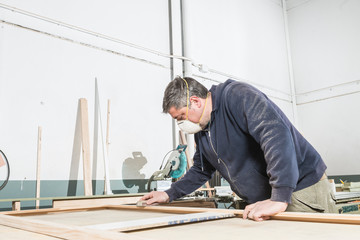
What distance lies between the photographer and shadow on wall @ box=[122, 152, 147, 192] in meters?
Result: 3.23

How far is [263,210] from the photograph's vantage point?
954 mm

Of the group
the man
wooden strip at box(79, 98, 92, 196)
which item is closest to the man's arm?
the man

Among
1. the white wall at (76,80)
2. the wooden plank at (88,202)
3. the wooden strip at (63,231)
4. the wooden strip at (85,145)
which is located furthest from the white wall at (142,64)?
the wooden strip at (63,231)

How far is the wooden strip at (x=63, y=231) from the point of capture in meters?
0.62

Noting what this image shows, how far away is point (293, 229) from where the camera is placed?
0.77 meters

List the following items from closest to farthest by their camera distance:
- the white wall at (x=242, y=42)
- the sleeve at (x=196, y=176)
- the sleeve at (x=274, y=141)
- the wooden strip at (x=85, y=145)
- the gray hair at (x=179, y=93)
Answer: the sleeve at (x=274, y=141), the gray hair at (x=179, y=93), the sleeve at (x=196, y=176), the wooden strip at (x=85, y=145), the white wall at (x=242, y=42)

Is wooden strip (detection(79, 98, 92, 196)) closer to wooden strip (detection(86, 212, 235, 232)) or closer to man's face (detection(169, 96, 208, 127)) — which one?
man's face (detection(169, 96, 208, 127))

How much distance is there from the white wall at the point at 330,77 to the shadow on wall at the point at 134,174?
139 inches

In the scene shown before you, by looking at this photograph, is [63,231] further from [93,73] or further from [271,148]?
[93,73]

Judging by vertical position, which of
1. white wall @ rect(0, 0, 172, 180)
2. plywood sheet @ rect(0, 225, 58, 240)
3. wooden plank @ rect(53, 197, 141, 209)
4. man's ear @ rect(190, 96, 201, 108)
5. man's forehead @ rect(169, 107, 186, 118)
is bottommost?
wooden plank @ rect(53, 197, 141, 209)

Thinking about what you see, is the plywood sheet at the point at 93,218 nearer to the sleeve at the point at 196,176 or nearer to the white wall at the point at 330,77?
the sleeve at the point at 196,176

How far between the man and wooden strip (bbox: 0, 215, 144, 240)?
501mm

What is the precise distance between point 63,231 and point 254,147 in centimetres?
91

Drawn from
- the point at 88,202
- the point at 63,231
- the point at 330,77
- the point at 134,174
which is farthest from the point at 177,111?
the point at 330,77
